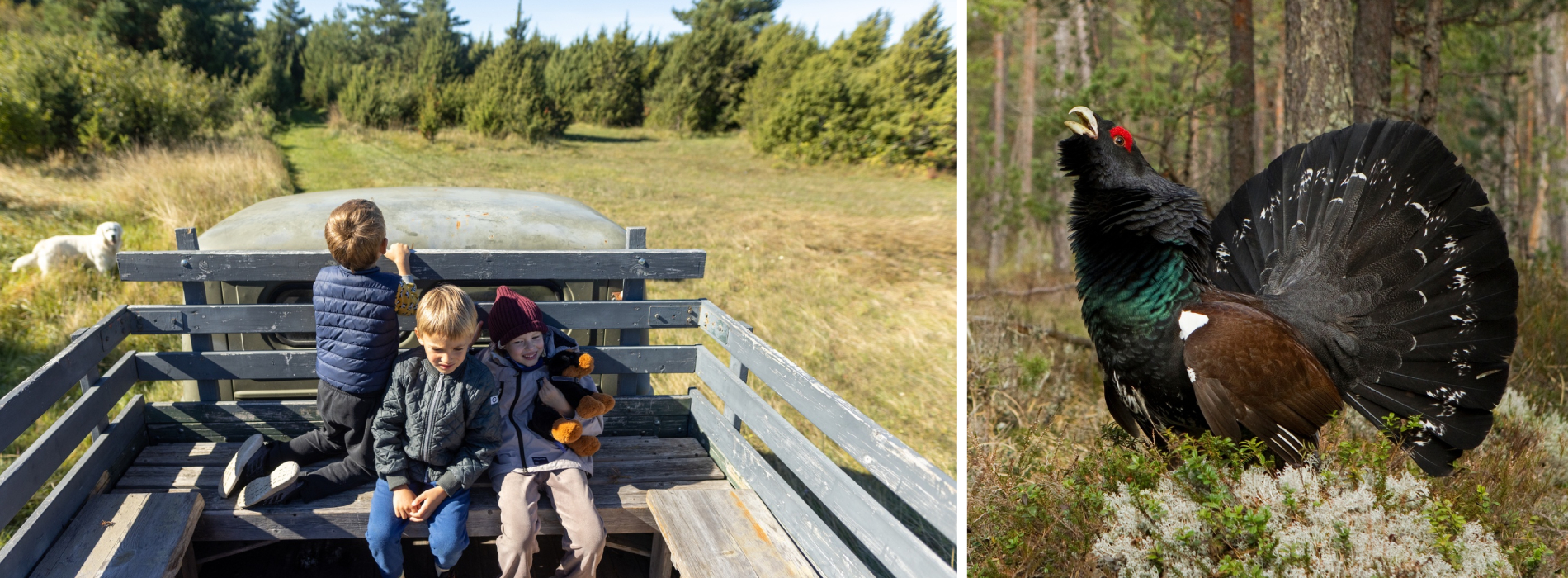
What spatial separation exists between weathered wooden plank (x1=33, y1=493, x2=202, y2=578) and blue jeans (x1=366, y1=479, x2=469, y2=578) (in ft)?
1.70

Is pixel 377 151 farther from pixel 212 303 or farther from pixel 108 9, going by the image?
pixel 212 303

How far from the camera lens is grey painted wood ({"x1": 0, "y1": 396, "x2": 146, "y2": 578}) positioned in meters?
2.42

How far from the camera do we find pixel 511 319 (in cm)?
300

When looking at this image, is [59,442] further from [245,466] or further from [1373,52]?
[1373,52]

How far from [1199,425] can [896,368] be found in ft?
Result: 18.9

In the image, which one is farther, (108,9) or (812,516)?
(108,9)

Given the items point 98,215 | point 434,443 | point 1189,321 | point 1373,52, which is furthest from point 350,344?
point 98,215

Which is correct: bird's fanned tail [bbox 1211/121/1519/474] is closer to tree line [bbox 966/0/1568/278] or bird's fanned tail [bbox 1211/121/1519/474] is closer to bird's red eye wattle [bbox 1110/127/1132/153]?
bird's red eye wattle [bbox 1110/127/1132/153]

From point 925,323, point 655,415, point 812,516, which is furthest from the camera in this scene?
point 925,323

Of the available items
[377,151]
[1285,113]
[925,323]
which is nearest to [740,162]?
[377,151]

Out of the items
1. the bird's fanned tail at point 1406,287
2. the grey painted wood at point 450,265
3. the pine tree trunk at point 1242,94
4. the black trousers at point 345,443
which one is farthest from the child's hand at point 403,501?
the pine tree trunk at point 1242,94

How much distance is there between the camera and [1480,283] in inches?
117

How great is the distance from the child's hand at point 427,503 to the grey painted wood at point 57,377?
41.1 inches

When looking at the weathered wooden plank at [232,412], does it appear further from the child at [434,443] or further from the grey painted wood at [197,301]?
the child at [434,443]
